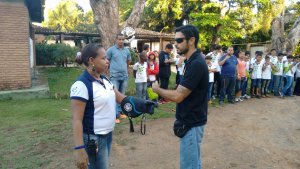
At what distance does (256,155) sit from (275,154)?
0.37 metres

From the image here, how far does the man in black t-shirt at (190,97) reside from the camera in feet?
8.79

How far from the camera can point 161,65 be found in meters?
8.69

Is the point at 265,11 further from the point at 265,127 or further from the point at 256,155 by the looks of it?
the point at 256,155

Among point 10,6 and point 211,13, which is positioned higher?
point 211,13

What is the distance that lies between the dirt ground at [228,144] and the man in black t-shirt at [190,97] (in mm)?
1604

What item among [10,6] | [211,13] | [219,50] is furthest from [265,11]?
[10,6]

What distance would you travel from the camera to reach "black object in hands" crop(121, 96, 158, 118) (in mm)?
2932

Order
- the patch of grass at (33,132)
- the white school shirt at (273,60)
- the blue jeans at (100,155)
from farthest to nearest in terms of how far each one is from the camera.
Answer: the white school shirt at (273,60) → the patch of grass at (33,132) → the blue jeans at (100,155)

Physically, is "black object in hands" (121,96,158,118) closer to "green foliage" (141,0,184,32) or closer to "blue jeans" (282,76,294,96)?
"blue jeans" (282,76,294,96)

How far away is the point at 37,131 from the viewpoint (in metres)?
5.89

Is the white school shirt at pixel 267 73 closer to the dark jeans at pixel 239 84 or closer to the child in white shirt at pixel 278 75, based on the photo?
the child in white shirt at pixel 278 75

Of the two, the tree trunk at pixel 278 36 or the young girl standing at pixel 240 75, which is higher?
the tree trunk at pixel 278 36

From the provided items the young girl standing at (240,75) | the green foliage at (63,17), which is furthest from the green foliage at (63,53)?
the green foliage at (63,17)

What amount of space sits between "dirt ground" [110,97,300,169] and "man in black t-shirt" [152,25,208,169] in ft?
5.26
